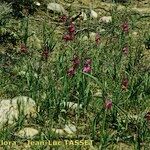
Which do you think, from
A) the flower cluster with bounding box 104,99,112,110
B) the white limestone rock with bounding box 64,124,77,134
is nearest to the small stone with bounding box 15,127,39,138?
the white limestone rock with bounding box 64,124,77,134

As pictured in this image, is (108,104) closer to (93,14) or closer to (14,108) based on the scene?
(14,108)

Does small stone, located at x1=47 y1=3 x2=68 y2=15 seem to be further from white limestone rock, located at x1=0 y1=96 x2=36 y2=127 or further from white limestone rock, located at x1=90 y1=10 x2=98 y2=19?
white limestone rock, located at x1=0 y1=96 x2=36 y2=127

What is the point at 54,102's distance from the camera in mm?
4422

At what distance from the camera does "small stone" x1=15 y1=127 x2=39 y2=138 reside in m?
4.07

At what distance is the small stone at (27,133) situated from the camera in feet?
13.3

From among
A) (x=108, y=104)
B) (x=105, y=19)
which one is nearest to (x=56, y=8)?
(x=105, y=19)

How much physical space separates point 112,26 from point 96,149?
344 cm

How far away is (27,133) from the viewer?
4121mm

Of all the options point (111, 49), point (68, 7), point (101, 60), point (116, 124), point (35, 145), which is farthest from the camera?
point (68, 7)

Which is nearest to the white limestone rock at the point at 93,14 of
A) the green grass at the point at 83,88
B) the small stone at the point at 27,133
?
the green grass at the point at 83,88

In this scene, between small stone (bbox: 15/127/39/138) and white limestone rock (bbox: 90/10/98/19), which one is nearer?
small stone (bbox: 15/127/39/138)

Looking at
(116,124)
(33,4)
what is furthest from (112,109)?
(33,4)

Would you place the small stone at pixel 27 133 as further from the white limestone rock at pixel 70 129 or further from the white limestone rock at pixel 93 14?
the white limestone rock at pixel 93 14

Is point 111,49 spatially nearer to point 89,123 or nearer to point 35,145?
point 89,123
